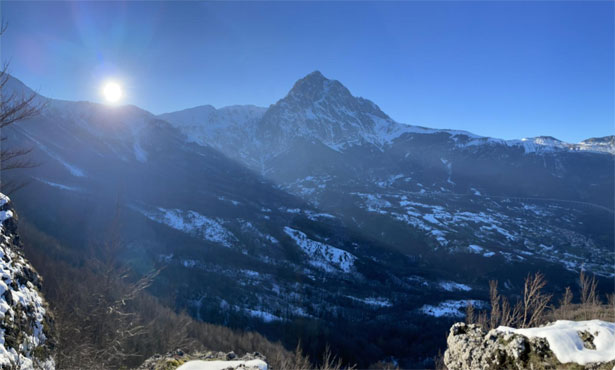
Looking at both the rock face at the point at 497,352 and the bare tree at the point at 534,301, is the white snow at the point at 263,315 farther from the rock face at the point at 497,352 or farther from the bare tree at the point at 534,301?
the rock face at the point at 497,352

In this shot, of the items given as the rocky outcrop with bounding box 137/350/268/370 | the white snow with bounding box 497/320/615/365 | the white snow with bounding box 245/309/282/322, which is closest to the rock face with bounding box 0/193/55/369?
the rocky outcrop with bounding box 137/350/268/370

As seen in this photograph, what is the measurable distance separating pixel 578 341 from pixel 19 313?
53.0 ft

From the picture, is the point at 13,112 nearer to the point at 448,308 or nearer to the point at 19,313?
the point at 19,313

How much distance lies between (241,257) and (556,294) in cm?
17657

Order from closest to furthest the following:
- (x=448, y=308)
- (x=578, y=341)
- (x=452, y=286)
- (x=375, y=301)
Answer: (x=578, y=341)
(x=448, y=308)
(x=375, y=301)
(x=452, y=286)

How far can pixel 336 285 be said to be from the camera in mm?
180375

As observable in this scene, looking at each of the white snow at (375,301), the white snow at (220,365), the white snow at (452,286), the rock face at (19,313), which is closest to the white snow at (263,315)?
the white snow at (375,301)

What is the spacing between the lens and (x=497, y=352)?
6.59m

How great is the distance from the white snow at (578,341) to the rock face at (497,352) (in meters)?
0.09

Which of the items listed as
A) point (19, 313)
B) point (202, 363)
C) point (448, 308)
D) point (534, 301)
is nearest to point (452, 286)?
point (448, 308)

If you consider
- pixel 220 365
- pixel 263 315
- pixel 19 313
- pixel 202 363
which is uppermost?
pixel 19 313

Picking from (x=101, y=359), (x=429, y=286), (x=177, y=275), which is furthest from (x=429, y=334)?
(x=101, y=359)

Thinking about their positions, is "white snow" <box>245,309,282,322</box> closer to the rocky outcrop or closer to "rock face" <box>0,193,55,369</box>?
the rocky outcrop

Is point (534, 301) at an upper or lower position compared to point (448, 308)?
upper
